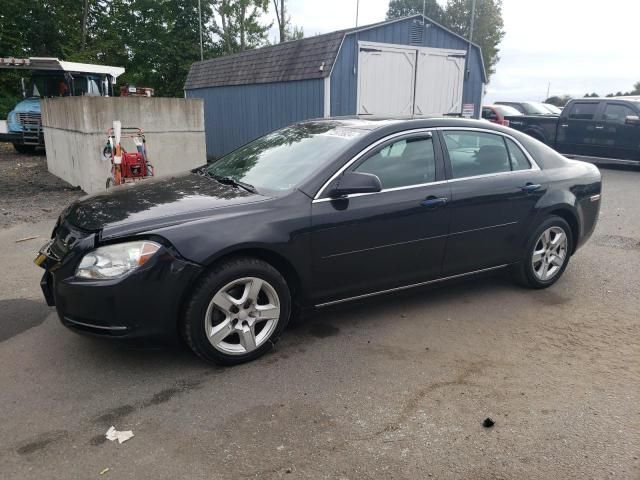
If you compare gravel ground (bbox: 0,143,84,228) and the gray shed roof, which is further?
the gray shed roof

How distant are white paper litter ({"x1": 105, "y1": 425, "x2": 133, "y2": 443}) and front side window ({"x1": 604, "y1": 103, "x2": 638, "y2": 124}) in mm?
14001

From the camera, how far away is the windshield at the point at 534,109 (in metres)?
18.9

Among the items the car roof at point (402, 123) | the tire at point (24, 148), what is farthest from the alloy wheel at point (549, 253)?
the tire at point (24, 148)

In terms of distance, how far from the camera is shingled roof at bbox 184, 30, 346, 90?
11.4m

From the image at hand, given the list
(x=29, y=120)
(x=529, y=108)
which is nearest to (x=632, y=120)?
(x=529, y=108)

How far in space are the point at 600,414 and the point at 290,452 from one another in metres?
1.77

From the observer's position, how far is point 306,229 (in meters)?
3.60

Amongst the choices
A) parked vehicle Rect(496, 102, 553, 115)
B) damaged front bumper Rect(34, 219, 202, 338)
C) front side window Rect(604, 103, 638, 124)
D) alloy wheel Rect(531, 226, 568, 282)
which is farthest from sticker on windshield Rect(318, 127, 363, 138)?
parked vehicle Rect(496, 102, 553, 115)

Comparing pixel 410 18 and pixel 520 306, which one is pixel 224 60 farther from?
pixel 520 306

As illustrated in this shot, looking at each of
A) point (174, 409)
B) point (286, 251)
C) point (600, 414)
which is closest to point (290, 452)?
point (174, 409)

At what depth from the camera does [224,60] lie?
15.6 metres

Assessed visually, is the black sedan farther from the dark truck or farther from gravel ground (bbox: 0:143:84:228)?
the dark truck

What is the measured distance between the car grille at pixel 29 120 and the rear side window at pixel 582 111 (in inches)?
596

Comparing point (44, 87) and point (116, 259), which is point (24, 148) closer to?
point (44, 87)
